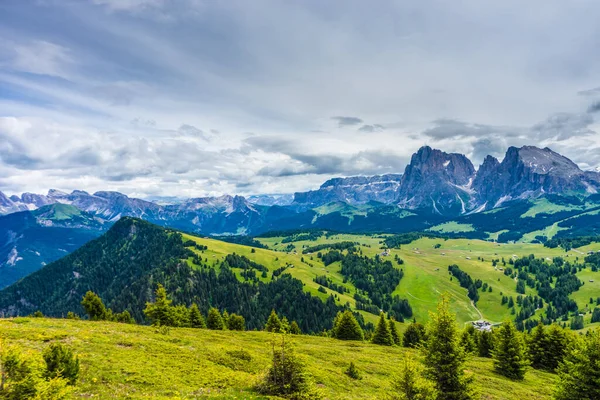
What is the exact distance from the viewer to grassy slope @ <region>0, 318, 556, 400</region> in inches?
1273

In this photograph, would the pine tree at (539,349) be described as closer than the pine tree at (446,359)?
No

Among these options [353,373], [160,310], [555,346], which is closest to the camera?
[353,373]

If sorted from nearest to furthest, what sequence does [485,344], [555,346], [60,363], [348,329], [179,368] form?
1. [60,363]
2. [179,368]
3. [555,346]
4. [485,344]
5. [348,329]

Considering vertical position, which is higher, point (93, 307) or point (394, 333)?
point (93, 307)

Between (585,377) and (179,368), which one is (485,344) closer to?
(585,377)

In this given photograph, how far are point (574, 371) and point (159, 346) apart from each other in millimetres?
54776

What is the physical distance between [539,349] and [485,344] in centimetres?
1422

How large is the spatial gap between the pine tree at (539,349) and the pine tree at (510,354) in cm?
1814

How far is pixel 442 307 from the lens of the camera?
35.7m

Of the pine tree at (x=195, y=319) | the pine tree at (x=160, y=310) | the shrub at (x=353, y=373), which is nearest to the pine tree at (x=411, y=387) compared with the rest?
the shrub at (x=353, y=373)

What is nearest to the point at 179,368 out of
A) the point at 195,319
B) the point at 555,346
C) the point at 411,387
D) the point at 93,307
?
the point at 411,387

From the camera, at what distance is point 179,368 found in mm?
38844

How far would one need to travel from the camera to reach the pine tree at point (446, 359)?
1313 inches

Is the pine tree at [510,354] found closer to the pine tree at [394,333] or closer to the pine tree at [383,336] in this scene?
the pine tree at [383,336]
